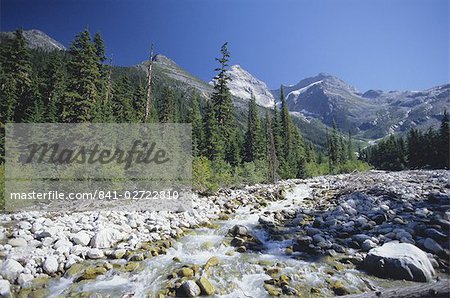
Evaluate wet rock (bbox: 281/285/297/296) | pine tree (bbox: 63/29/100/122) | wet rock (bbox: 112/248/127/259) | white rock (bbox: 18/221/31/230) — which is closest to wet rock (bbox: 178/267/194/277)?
wet rock (bbox: 112/248/127/259)

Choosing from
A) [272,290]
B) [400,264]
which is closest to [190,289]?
[272,290]

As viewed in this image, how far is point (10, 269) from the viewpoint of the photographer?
7203mm

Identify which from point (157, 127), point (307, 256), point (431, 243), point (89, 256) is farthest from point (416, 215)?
point (157, 127)

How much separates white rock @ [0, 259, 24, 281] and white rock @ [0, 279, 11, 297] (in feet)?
1.43

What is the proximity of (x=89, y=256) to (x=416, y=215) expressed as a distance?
14.2 metres

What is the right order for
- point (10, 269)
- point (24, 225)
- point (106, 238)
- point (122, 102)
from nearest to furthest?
point (10, 269) < point (106, 238) < point (24, 225) < point (122, 102)

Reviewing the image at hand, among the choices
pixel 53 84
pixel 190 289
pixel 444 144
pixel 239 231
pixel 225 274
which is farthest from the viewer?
pixel 444 144

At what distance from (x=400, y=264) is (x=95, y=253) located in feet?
30.6

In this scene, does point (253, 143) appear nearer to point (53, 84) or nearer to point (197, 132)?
point (197, 132)

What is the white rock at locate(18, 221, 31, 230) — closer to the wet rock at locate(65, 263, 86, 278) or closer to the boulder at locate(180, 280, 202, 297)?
the wet rock at locate(65, 263, 86, 278)

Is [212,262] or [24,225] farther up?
[24,225]

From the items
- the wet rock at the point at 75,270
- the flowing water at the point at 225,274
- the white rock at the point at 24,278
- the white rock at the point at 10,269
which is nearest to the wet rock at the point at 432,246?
the flowing water at the point at 225,274

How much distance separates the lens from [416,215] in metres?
12.6

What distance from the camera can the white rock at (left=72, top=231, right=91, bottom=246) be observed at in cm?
937
